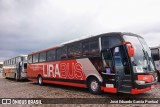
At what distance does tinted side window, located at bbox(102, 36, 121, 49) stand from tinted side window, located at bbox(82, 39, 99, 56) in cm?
53

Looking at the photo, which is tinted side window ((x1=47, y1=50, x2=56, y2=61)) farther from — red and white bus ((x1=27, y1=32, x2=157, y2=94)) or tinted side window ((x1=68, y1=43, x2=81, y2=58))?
tinted side window ((x1=68, y1=43, x2=81, y2=58))

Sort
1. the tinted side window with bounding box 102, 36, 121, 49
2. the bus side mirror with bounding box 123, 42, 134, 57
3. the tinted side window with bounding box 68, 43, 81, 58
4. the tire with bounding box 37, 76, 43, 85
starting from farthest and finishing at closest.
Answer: the tire with bounding box 37, 76, 43, 85 → the tinted side window with bounding box 68, 43, 81, 58 → the tinted side window with bounding box 102, 36, 121, 49 → the bus side mirror with bounding box 123, 42, 134, 57

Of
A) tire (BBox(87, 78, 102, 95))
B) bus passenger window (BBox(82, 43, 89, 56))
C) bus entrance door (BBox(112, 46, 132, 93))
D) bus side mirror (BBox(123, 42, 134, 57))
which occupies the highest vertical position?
bus passenger window (BBox(82, 43, 89, 56))

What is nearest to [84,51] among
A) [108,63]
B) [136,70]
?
[108,63]

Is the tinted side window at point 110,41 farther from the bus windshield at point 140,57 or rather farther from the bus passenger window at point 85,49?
the bus passenger window at point 85,49

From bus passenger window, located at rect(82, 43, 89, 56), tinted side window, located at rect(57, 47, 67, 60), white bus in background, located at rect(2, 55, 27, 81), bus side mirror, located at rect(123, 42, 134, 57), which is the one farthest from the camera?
white bus in background, located at rect(2, 55, 27, 81)

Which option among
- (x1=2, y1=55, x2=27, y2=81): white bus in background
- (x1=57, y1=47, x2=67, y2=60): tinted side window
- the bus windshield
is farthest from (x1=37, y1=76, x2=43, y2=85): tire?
the bus windshield

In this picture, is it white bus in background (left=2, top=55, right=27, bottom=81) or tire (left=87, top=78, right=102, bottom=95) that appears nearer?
tire (left=87, top=78, right=102, bottom=95)

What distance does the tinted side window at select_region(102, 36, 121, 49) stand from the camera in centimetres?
829

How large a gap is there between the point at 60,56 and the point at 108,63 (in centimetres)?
488

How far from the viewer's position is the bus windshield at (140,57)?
301 inches

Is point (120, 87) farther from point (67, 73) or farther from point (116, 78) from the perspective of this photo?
point (67, 73)

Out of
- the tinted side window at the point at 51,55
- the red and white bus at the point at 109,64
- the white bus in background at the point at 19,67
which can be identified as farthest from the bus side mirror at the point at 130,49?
the white bus in background at the point at 19,67

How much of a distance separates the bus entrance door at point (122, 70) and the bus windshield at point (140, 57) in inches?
15.6
